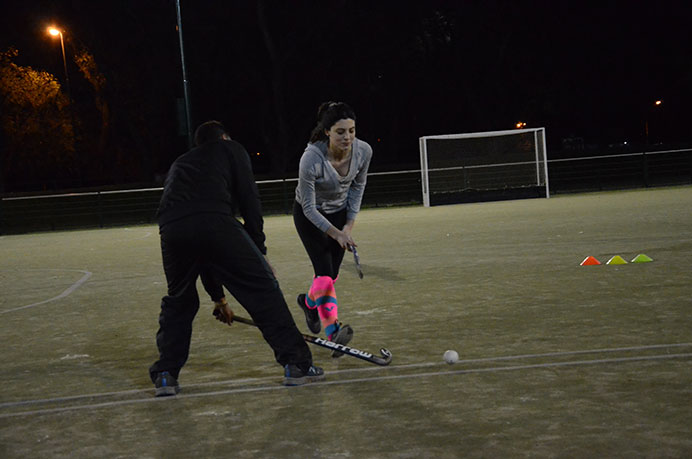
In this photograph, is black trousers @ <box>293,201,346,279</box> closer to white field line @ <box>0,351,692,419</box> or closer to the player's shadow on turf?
white field line @ <box>0,351,692,419</box>

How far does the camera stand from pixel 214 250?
5098mm

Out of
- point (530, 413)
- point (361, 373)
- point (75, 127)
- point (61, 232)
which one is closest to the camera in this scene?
point (530, 413)

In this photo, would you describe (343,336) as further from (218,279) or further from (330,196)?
(218,279)

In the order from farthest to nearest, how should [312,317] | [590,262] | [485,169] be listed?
[485,169]
[590,262]
[312,317]

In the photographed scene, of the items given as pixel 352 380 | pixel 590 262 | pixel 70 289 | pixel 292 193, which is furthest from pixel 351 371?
pixel 292 193

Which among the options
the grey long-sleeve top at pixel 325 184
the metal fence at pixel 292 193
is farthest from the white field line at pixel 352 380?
the metal fence at pixel 292 193

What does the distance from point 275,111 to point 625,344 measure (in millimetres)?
38778

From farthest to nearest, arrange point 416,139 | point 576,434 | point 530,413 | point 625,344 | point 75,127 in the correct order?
point 416,139
point 75,127
point 625,344
point 530,413
point 576,434

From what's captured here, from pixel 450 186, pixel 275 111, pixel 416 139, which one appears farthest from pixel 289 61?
pixel 450 186

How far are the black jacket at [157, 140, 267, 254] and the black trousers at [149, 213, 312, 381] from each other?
0.06m

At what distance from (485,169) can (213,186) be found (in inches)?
971

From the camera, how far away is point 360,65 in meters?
43.7

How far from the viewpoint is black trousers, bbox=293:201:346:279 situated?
6.49 m

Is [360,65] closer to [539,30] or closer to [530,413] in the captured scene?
[539,30]
